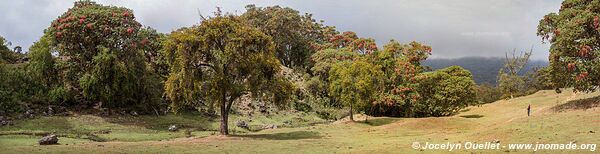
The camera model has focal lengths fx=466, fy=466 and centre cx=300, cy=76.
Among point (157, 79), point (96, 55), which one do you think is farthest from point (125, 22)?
point (157, 79)

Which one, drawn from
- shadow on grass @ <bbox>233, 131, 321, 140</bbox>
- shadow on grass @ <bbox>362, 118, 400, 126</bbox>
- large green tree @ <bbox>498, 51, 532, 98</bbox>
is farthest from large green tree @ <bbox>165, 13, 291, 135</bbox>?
large green tree @ <bbox>498, 51, 532, 98</bbox>

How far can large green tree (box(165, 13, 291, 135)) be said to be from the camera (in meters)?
31.5

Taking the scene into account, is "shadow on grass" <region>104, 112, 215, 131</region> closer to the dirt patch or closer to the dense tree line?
the dense tree line

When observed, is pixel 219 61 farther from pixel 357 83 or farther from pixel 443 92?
pixel 443 92

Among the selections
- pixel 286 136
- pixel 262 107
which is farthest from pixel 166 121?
pixel 286 136

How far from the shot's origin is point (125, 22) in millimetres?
43250

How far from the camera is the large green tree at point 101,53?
134 ft

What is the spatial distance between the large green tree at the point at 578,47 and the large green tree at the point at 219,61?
20407mm

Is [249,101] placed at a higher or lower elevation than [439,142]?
higher

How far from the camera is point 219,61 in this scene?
32.1 m

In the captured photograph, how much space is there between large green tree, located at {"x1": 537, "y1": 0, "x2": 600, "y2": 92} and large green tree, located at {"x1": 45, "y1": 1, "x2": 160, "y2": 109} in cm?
3501

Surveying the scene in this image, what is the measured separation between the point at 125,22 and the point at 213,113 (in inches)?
569

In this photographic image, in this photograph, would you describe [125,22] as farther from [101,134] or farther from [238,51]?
[238,51]

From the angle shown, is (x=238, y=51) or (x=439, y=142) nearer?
(x=439, y=142)
